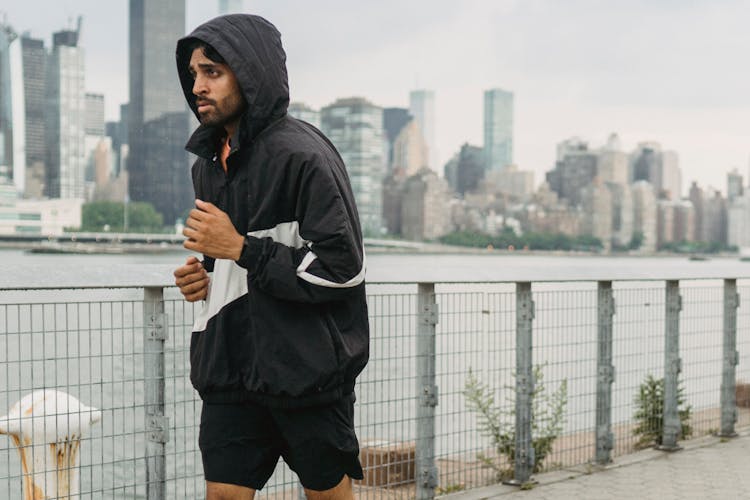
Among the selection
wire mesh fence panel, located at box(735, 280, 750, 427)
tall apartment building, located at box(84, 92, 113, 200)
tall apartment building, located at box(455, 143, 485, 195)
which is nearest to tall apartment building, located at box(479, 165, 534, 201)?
tall apartment building, located at box(455, 143, 485, 195)

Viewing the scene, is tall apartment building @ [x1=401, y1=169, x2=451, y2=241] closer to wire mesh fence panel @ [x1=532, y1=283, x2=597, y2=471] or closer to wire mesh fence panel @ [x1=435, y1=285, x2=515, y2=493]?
wire mesh fence panel @ [x1=532, y1=283, x2=597, y2=471]

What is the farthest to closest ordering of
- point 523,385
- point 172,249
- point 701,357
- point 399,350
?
point 172,249, point 701,357, point 523,385, point 399,350

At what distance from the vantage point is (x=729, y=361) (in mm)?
7820

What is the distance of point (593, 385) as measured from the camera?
676cm

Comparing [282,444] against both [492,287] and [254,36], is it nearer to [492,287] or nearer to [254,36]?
[254,36]

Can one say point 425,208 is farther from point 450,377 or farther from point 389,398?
point 389,398

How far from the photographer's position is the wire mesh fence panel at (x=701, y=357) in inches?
290

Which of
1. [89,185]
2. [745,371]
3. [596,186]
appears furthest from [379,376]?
[596,186]

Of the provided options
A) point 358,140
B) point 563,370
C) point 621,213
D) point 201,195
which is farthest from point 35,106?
point 201,195

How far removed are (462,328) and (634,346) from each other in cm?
212

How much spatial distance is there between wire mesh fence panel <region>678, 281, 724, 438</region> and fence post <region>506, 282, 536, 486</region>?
1782mm

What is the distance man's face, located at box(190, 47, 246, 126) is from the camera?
256 centimetres

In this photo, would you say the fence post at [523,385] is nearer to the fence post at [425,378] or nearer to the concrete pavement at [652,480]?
the concrete pavement at [652,480]

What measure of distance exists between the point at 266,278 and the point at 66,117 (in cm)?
13533
